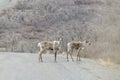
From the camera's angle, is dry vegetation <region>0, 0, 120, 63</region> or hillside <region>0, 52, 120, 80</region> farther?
dry vegetation <region>0, 0, 120, 63</region>

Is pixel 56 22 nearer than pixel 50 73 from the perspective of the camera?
No

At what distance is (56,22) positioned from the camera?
57.4 m

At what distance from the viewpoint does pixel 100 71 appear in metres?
22.2

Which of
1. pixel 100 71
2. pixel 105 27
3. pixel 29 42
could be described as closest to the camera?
pixel 100 71

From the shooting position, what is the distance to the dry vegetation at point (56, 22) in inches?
1720

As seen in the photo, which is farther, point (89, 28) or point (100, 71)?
point (89, 28)

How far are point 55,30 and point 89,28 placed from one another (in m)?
5.00

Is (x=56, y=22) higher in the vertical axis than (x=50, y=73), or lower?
higher

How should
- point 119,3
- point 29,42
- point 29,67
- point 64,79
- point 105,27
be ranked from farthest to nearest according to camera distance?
point 29,42, point 105,27, point 119,3, point 29,67, point 64,79

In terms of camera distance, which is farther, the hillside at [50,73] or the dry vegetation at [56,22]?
the dry vegetation at [56,22]

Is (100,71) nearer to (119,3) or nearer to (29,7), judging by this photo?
(119,3)

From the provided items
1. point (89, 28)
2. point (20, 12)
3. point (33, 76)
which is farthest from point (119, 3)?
point (20, 12)

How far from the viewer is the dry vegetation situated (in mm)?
43688

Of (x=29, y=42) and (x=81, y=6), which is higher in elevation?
(x=81, y=6)
